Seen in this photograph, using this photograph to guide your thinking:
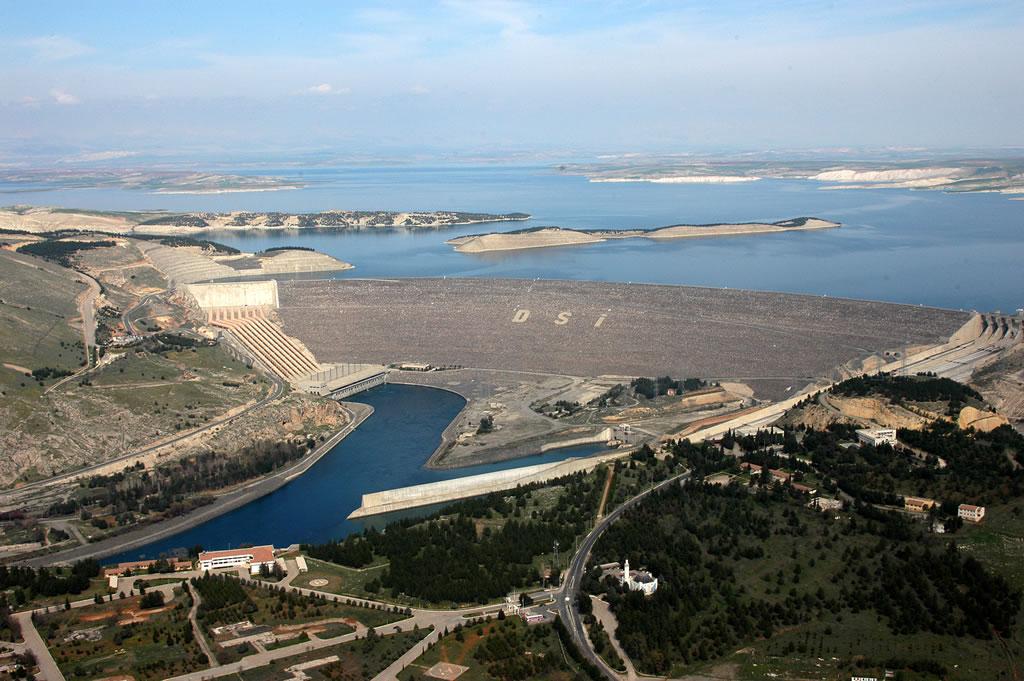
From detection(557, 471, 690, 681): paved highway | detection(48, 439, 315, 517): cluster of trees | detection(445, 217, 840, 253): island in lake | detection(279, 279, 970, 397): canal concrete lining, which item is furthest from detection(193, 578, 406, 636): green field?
detection(445, 217, 840, 253): island in lake

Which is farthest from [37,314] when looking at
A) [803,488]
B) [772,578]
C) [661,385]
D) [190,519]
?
[772,578]

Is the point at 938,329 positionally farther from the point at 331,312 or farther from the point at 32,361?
the point at 32,361

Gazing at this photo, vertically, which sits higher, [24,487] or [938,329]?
[938,329]

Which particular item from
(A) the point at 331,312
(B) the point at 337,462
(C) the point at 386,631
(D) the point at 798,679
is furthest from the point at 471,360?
(D) the point at 798,679

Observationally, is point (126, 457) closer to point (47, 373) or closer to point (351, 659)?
point (47, 373)

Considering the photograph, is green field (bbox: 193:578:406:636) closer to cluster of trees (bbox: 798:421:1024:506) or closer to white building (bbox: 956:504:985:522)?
cluster of trees (bbox: 798:421:1024:506)

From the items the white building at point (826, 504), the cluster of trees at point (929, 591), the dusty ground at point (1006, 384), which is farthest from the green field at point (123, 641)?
the dusty ground at point (1006, 384)
